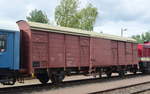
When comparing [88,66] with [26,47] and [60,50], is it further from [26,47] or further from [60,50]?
[26,47]

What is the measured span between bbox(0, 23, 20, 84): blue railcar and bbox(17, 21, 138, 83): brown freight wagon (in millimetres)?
869

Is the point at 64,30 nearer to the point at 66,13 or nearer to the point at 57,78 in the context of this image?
the point at 57,78

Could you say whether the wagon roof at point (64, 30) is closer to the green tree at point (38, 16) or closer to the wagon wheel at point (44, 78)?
the wagon wheel at point (44, 78)

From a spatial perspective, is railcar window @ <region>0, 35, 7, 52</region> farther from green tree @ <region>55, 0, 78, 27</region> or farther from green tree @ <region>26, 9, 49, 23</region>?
green tree @ <region>26, 9, 49, 23</region>

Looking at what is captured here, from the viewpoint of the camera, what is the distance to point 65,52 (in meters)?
16.2

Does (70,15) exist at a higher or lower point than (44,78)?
higher

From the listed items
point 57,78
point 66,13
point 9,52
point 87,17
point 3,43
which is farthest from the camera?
point 87,17

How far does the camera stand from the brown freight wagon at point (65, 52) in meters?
14.3

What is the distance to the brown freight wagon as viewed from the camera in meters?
14.3

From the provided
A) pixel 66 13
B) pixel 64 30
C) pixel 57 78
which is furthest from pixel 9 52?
pixel 66 13

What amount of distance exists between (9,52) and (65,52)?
13.7 feet

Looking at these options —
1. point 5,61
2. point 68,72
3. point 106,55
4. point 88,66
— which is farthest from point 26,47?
point 106,55

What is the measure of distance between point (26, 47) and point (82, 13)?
32222mm

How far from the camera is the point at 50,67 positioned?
15.2 meters
